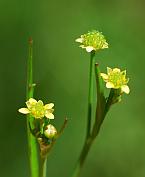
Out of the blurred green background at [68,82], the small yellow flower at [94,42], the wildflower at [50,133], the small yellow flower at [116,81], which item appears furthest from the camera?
the blurred green background at [68,82]

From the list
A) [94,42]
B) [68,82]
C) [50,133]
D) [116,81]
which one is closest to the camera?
[50,133]

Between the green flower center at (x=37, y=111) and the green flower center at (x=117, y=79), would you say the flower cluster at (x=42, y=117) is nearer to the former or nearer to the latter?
the green flower center at (x=37, y=111)

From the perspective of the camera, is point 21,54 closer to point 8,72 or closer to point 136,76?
point 8,72

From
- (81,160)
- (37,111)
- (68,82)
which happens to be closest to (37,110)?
(37,111)

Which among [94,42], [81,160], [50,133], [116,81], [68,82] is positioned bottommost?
[68,82]

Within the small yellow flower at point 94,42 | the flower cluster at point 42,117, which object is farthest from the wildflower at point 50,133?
the small yellow flower at point 94,42

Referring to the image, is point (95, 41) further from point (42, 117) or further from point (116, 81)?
point (42, 117)

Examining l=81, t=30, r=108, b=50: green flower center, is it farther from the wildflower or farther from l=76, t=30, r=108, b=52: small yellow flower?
the wildflower

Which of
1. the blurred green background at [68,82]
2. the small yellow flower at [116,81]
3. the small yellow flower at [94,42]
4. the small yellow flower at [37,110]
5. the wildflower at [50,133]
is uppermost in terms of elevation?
the small yellow flower at [94,42]

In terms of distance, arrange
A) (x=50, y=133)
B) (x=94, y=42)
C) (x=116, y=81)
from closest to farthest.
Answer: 1. (x=50, y=133)
2. (x=116, y=81)
3. (x=94, y=42)
